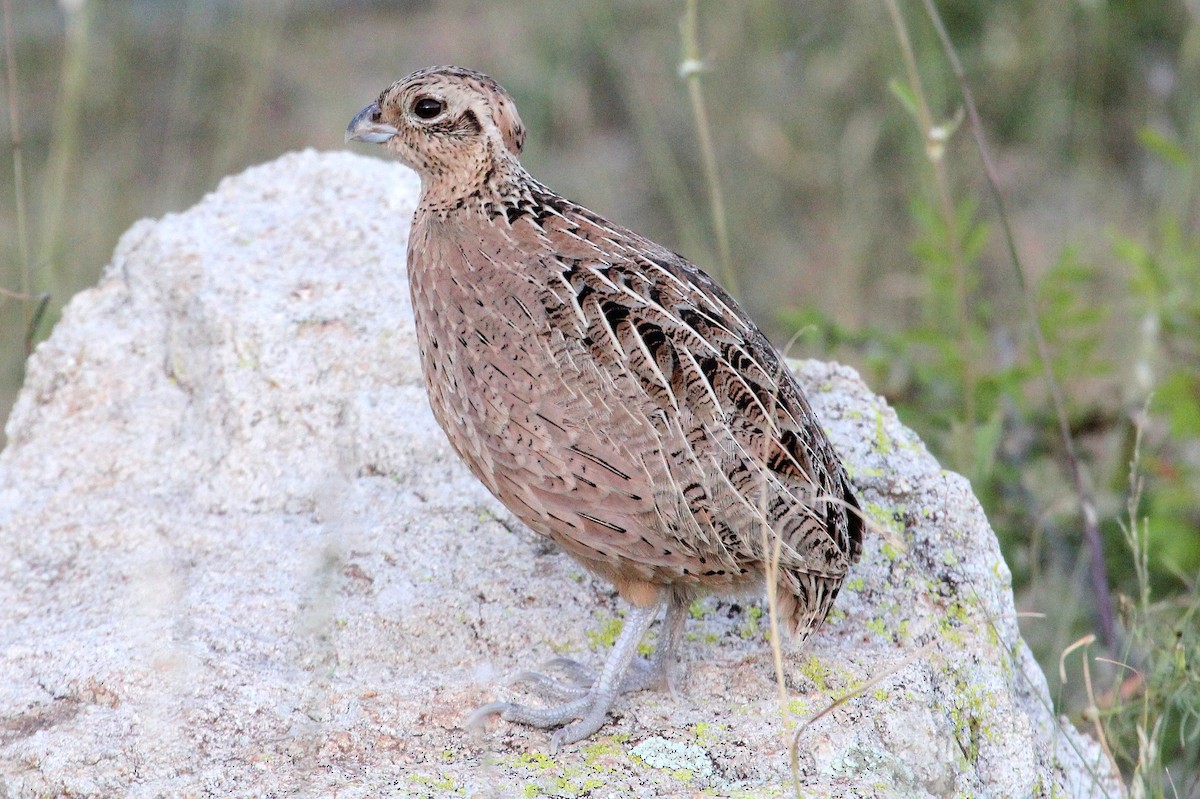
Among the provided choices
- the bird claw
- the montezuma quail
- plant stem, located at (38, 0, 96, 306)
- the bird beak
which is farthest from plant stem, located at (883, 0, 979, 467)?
plant stem, located at (38, 0, 96, 306)

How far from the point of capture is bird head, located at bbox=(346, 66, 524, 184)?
3.73 m

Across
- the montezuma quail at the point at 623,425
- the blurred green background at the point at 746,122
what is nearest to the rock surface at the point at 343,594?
the montezuma quail at the point at 623,425

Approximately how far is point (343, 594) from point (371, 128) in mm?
1261

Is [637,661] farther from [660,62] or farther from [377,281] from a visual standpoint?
[660,62]

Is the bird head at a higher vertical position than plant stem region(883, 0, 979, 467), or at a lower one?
higher

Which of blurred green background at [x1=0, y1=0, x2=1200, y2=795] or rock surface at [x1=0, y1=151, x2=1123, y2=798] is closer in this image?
rock surface at [x1=0, y1=151, x2=1123, y2=798]

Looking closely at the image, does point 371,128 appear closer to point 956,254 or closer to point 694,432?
point 694,432

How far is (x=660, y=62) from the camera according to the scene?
1016cm

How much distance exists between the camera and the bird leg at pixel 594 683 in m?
3.35

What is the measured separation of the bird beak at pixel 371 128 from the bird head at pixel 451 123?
0.05 meters

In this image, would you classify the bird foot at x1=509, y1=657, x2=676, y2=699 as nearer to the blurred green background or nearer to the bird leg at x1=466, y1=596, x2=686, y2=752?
the bird leg at x1=466, y1=596, x2=686, y2=752

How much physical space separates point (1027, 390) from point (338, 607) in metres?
5.13

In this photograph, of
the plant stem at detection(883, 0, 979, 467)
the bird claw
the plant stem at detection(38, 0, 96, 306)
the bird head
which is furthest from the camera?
the plant stem at detection(38, 0, 96, 306)

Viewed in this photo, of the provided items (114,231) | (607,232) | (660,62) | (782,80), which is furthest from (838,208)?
(607,232)
